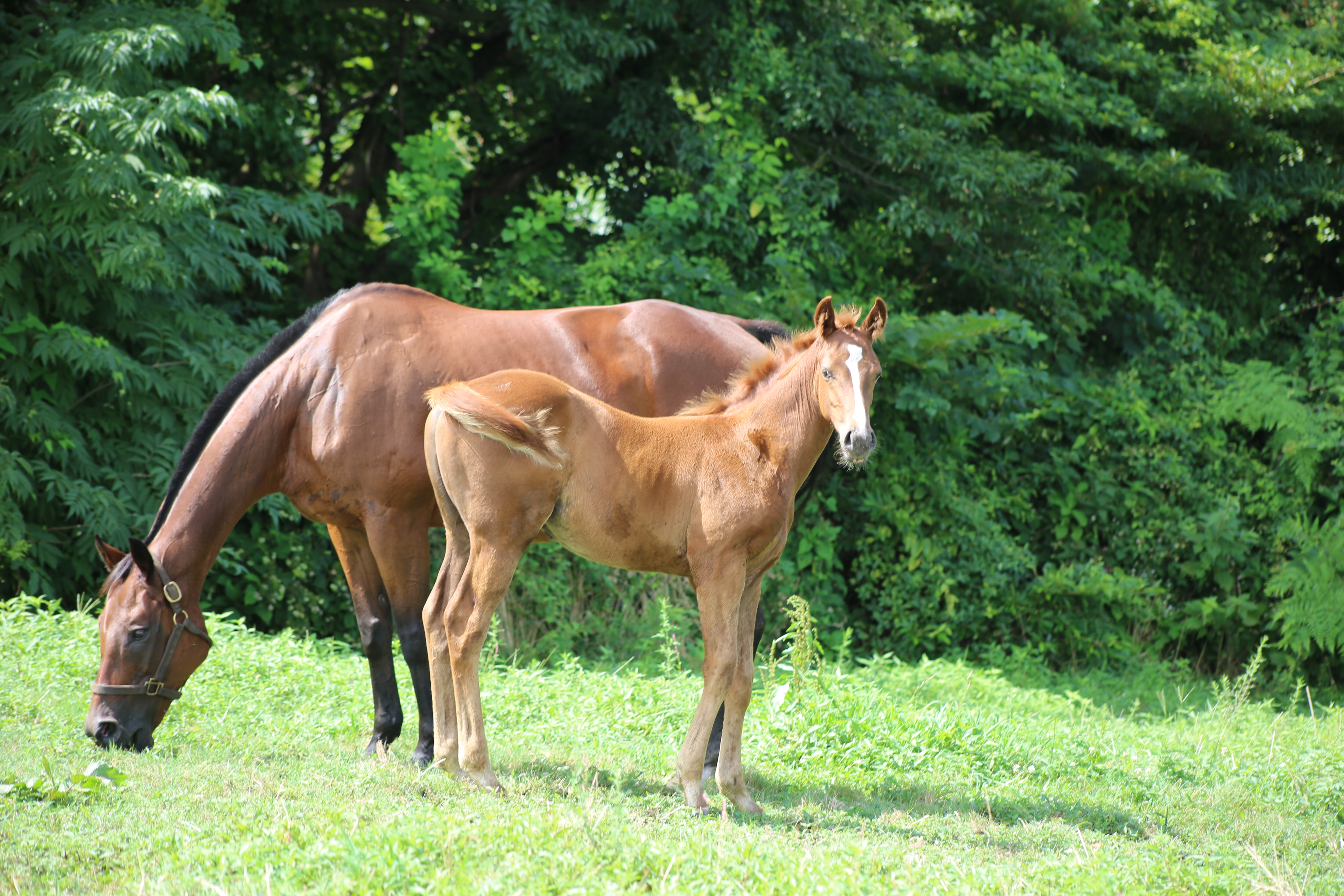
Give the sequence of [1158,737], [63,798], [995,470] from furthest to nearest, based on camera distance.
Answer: [995,470], [1158,737], [63,798]

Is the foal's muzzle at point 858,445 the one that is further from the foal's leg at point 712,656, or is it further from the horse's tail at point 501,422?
the horse's tail at point 501,422

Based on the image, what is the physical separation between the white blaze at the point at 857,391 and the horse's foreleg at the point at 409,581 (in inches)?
85.3

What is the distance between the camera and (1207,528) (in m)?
9.98

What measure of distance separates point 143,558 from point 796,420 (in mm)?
3072

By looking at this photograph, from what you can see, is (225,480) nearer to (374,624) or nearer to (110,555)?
(110,555)

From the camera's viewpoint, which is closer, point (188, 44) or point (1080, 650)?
point (188, 44)

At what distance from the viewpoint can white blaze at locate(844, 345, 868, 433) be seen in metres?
4.24

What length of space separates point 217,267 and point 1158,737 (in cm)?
722

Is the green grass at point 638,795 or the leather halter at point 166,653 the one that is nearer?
the green grass at point 638,795

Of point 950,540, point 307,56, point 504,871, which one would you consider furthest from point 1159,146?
point 504,871

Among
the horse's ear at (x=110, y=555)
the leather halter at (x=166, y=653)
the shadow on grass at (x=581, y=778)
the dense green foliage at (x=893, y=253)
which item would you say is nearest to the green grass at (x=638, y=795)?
the shadow on grass at (x=581, y=778)

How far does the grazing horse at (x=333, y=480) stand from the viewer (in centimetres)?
504

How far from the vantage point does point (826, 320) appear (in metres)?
4.56

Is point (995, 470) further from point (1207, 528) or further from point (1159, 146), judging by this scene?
point (1159, 146)
